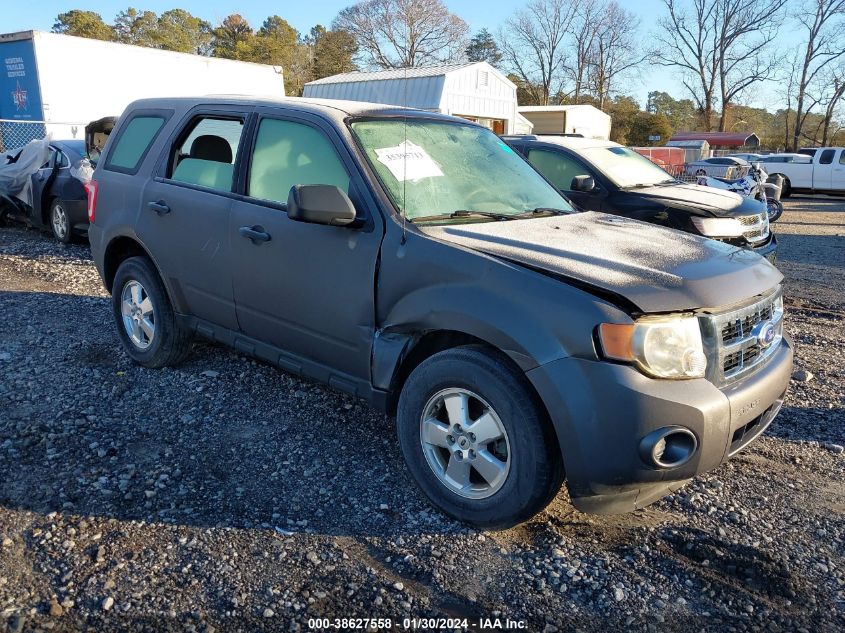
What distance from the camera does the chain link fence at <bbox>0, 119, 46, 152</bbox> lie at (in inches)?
602

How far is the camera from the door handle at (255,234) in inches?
151

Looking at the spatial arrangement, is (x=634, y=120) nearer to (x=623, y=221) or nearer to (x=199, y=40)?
(x=199, y=40)

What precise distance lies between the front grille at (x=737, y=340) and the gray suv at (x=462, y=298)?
11 mm

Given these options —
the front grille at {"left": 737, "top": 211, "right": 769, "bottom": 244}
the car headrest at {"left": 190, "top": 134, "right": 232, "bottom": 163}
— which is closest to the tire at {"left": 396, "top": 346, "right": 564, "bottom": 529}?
the car headrest at {"left": 190, "top": 134, "right": 232, "bottom": 163}

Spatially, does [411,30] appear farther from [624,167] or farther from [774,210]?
[774,210]

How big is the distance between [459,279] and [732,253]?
4.67 feet

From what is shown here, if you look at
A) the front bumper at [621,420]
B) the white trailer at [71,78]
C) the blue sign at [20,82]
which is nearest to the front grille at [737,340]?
the front bumper at [621,420]

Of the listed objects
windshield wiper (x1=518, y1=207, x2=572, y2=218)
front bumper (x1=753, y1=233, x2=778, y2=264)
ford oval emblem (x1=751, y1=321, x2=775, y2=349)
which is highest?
windshield wiper (x1=518, y1=207, x2=572, y2=218)

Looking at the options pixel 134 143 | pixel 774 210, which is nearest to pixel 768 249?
pixel 774 210

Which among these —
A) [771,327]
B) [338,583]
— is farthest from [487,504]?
[771,327]

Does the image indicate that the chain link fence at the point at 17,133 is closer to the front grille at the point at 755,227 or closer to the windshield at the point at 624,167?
the windshield at the point at 624,167

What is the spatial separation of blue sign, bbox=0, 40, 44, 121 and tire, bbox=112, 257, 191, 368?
40.6 ft

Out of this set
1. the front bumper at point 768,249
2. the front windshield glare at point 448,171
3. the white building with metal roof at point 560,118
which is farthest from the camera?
the white building with metal roof at point 560,118

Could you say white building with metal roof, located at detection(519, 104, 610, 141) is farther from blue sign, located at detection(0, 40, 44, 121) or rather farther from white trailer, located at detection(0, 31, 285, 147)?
blue sign, located at detection(0, 40, 44, 121)
